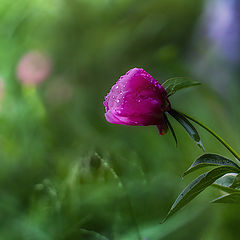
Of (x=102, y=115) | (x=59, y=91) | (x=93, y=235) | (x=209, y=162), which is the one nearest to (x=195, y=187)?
(x=209, y=162)

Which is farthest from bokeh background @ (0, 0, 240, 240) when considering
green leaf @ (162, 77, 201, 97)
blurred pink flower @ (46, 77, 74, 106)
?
green leaf @ (162, 77, 201, 97)

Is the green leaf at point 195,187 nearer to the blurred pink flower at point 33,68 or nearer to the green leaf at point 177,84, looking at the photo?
the green leaf at point 177,84

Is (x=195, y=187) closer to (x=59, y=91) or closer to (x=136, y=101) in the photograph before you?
(x=136, y=101)

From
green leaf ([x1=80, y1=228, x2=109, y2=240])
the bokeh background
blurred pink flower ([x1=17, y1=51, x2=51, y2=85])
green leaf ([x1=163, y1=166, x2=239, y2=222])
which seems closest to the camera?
green leaf ([x1=163, y1=166, x2=239, y2=222])

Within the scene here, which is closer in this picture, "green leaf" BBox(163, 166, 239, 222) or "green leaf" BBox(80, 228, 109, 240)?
"green leaf" BBox(163, 166, 239, 222)

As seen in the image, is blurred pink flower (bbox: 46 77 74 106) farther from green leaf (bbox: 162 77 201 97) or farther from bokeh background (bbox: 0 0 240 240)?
green leaf (bbox: 162 77 201 97)
